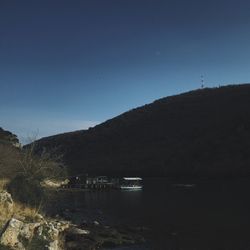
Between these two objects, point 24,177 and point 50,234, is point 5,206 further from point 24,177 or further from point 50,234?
point 24,177

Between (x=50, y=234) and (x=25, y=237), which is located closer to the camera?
(x=25, y=237)

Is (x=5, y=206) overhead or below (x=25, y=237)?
overhead

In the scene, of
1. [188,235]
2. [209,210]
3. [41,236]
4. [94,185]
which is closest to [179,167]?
[94,185]

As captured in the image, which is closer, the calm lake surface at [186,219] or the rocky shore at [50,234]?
the rocky shore at [50,234]

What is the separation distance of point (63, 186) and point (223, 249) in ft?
324

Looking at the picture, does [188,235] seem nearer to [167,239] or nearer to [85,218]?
[167,239]

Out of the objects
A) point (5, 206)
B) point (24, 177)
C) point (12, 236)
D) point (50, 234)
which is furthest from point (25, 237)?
point (24, 177)

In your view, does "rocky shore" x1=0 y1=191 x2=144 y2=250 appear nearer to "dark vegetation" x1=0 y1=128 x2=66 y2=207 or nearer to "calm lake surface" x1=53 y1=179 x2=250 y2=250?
"calm lake surface" x1=53 y1=179 x2=250 y2=250

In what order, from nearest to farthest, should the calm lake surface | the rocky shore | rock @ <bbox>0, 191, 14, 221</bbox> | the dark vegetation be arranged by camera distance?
the rocky shore → rock @ <bbox>0, 191, 14, 221</bbox> → the calm lake surface → the dark vegetation

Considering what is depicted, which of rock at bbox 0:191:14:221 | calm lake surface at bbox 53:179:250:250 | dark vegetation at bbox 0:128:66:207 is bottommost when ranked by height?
calm lake surface at bbox 53:179:250:250

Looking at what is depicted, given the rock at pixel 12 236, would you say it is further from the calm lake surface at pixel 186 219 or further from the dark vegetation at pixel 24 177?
the calm lake surface at pixel 186 219

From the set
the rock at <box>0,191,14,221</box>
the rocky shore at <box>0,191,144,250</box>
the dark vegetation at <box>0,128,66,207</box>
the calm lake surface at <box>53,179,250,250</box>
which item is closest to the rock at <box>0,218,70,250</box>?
the rocky shore at <box>0,191,144,250</box>

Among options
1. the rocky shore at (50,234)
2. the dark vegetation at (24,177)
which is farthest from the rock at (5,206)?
the dark vegetation at (24,177)

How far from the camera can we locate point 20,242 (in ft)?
88.1
